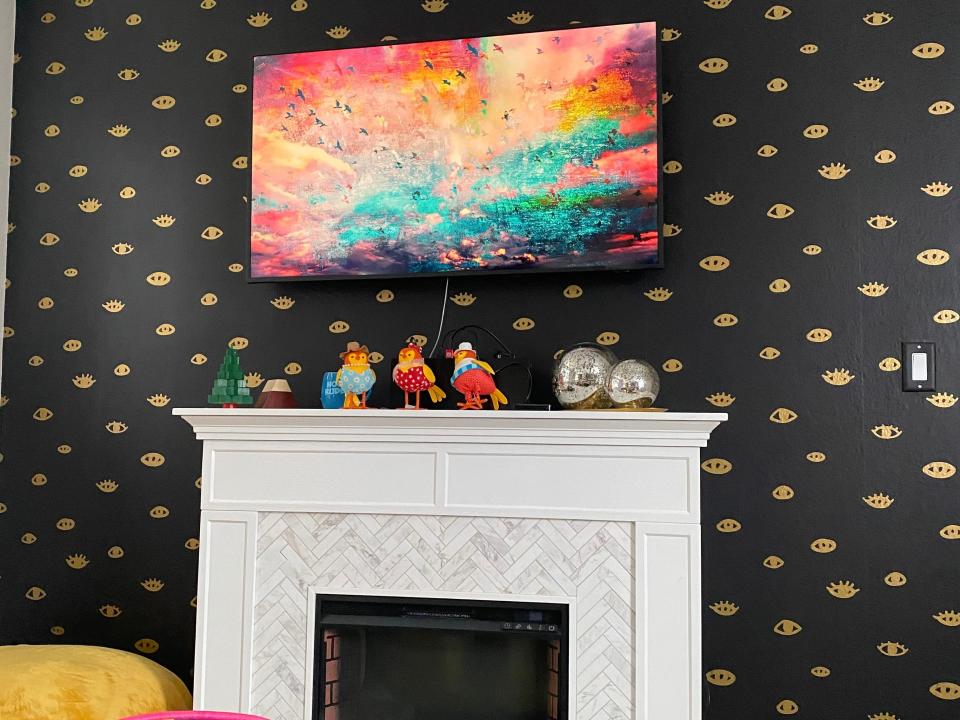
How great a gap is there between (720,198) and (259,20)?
1.59 meters

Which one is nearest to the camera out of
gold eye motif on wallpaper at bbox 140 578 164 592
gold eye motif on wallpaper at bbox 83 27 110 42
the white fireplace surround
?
the white fireplace surround

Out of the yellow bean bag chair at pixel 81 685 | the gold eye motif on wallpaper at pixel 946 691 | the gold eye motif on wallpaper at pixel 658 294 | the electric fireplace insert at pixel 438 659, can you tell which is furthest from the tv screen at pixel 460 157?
the gold eye motif on wallpaper at pixel 946 691

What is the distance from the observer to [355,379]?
8.13ft

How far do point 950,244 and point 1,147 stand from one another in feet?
9.86

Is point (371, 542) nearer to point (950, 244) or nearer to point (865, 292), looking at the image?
point (865, 292)

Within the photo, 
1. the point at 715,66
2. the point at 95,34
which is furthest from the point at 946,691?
the point at 95,34

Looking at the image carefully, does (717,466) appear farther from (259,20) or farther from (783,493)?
(259,20)

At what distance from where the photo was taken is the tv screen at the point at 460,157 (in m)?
2.57

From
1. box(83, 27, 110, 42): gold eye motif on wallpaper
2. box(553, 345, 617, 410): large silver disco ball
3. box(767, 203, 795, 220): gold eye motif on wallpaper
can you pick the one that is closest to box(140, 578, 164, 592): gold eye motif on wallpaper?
box(553, 345, 617, 410): large silver disco ball

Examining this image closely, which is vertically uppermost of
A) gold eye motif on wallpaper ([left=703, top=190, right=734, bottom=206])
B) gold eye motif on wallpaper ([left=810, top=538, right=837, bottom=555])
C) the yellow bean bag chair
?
gold eye motif on wallpaper ([left=703, top=190, right=734, bottom=206])

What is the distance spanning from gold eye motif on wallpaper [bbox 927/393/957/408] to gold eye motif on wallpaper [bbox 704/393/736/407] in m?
0.53

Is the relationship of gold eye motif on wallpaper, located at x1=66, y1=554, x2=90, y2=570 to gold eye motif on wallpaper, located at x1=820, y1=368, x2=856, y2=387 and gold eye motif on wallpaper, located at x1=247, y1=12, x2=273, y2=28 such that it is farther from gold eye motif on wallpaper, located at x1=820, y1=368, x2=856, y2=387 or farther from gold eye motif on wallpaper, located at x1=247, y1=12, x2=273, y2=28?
gold eye motif on wallpaper, located at x1=820, y1=368, x2=856, y2=387

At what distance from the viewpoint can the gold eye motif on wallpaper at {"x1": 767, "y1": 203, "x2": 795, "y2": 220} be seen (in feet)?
8.48

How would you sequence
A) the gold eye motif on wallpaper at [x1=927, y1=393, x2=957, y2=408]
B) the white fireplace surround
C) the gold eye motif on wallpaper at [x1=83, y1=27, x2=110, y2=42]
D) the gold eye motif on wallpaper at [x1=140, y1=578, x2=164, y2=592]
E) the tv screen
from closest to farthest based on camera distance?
the white fireplace surround, the gold eye motif on wallpaper at [x1=927, y1=393, x2=957, y2=408], the tv screen, the gold eye motif on wallpaper at [x1=140, y1=578, x2=164, y2=592], the gold eye motif on wallpaper at [x1=83, y1=27, x2=110, y2=42]
